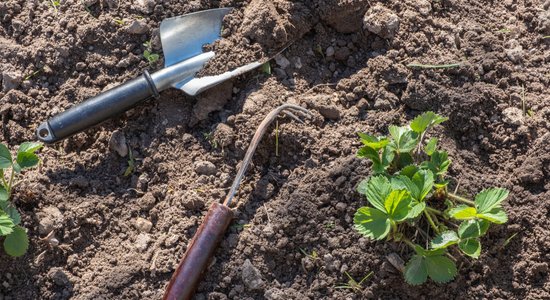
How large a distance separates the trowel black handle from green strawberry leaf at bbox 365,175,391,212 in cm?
84

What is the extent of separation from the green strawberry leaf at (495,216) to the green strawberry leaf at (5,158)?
5.14ft

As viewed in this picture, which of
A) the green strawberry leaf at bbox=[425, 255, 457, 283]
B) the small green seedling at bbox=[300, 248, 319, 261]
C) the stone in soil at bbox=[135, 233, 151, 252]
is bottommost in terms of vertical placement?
the stone in soil at bbox=[135, 233, 151, 252]

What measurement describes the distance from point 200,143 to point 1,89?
82 cm

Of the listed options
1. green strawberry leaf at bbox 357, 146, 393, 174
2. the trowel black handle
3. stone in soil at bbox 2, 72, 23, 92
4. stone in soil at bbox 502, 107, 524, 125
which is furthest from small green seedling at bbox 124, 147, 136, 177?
stone in soil at bbox 502, 107, 524, 125

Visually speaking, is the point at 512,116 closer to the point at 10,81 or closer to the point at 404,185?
the point at 404,185

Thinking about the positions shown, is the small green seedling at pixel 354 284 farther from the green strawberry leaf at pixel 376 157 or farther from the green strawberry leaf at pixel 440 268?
the green strawberry leaf at pixel 376 157

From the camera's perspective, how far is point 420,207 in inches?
96.3

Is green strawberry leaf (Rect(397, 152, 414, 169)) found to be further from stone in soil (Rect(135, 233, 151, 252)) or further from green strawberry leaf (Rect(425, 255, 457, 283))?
stone in soil (Rect(135, 233, 151, 252))

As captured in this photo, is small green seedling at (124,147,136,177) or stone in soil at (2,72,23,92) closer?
small green seedling at (124,147,136,177)

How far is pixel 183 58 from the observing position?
2.85 m

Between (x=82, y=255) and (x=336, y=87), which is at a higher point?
(x=336, y=87)

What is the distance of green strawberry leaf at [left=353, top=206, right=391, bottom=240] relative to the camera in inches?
96.4

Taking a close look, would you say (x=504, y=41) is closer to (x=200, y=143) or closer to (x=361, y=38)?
(x=361, y=38)

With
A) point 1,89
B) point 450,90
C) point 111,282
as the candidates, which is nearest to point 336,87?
point 450,90
